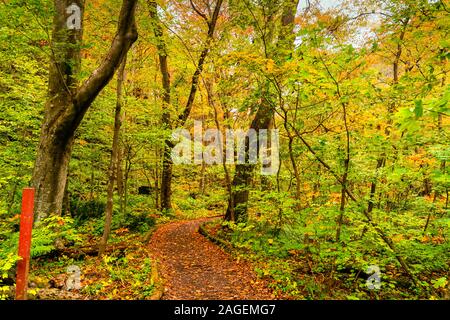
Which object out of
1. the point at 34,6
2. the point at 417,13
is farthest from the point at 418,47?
the point at 34,6

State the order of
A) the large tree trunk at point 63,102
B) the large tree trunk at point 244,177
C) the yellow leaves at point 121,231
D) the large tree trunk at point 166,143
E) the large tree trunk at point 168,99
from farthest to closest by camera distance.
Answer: the large tree trunk at point 166,143, the large tree trunk at point 168,99, the yellow leaves at point 121,231, the large tree trunk at point 244,177, the large tree trunk at point 63,102

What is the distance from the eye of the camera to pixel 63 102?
693 cm

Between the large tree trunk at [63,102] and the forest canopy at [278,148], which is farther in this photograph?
the large tree trunk at [63,102]

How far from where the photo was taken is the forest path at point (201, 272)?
230 inches

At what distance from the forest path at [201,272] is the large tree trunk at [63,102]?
3342 millimetres

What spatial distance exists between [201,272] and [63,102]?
5.51m

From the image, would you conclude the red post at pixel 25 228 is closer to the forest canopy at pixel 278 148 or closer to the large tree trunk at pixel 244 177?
the forest canopy at pixel 278 148

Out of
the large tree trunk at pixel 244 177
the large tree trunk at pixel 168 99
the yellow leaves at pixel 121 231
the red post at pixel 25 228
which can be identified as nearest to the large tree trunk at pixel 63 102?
the yellow leaves at pixel 121 231

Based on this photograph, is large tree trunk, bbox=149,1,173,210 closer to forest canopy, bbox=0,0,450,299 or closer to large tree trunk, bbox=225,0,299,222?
forest canopy, bbox=0,0,450,299

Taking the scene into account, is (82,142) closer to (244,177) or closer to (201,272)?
(244,177)

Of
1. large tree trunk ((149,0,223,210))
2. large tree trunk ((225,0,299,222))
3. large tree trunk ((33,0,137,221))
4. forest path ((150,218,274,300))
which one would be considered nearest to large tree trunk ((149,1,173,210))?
large tree trunk ((149,0,223,210))

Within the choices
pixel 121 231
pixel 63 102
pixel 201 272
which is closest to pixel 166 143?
pixel 121 231
